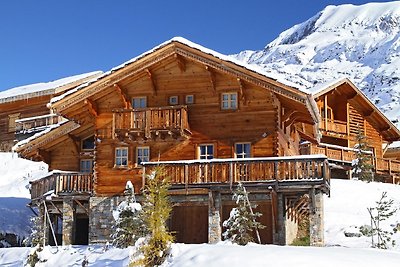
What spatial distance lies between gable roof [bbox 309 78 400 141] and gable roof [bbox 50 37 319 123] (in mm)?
12933

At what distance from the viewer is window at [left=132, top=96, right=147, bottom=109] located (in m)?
27.7

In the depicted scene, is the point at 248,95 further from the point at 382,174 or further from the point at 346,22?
the point at 346,22

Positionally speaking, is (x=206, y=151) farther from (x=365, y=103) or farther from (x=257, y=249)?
(x=365, y=103)

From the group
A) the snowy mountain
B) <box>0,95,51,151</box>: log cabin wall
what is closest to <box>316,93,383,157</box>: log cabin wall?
<box>0,95,51,151</box>: log cabin wall

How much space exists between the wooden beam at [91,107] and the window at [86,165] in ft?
10.8

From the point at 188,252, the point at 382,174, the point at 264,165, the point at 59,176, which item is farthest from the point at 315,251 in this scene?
the point at 382,174

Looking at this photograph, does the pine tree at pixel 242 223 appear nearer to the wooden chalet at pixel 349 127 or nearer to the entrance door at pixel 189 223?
the entrance door at pixel 189 223

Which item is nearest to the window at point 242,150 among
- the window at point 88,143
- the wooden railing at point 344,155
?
the window at point 88,143

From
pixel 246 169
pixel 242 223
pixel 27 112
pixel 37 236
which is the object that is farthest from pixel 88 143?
pixel 27 112

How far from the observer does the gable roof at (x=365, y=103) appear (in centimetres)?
4056

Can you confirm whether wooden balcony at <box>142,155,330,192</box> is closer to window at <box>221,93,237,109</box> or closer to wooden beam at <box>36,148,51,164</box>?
window at <box>221,93,237,109</box>

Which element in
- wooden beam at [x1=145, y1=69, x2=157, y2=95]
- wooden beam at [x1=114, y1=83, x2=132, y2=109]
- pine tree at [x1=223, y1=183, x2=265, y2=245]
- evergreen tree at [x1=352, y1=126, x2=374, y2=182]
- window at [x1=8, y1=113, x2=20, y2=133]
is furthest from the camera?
window at [x1=8, y1=113, x2=20, y2=133]

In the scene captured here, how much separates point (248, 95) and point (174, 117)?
118 inches

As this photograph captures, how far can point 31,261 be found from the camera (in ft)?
73.3
